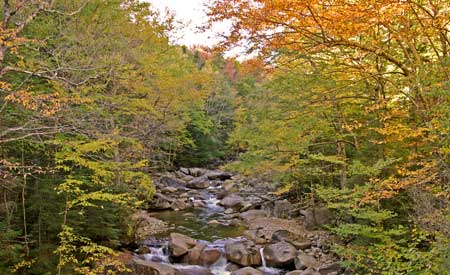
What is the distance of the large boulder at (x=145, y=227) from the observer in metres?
12.8

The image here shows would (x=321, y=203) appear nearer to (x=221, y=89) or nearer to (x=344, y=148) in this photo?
(x=344, y=148)

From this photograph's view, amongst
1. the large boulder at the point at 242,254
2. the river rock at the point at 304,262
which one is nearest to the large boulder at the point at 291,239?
the river rock at the point at 304,262

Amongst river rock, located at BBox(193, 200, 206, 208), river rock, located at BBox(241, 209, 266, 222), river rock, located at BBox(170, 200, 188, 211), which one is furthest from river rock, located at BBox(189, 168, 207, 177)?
river rock, located at BBox(241, 209, 266, 222)

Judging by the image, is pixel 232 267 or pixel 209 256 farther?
pixel 209 256

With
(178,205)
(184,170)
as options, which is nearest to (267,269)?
(178,205)

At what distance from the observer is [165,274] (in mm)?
9883

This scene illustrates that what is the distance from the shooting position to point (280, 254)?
1153cm

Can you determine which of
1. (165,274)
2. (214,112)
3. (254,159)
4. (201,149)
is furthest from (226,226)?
(214,112)

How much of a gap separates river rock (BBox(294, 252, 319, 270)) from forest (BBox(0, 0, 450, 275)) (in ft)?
0.17

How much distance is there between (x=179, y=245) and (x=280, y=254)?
129 inches

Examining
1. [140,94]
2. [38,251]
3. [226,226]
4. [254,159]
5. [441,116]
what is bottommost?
[226,226]

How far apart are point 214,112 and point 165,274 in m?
30.8

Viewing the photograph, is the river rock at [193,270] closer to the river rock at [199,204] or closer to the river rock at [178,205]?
the river rock at [178,205]

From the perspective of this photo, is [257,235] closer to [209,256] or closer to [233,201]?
[209,256]
